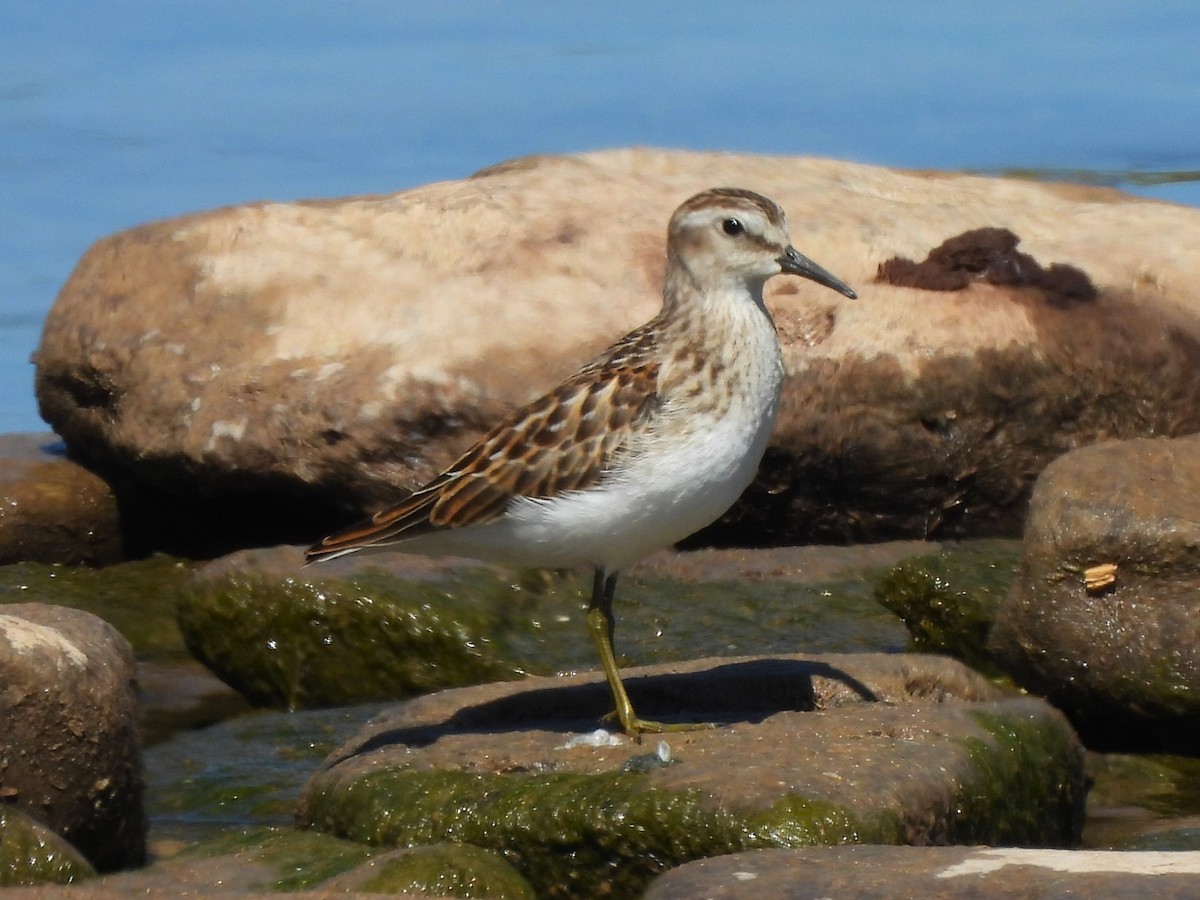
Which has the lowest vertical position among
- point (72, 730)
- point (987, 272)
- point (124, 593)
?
point (124, 593)

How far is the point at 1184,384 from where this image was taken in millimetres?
10578

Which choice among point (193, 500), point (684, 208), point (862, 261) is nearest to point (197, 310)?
point (193, 500)

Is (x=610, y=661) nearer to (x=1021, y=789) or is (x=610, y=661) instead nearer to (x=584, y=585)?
(x=1021, y=789)

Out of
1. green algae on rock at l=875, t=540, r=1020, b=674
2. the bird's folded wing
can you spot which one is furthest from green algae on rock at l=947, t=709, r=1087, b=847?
green algae on rock at l=875, t=540, r=1020, b=674

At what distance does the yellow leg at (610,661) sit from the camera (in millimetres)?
7184

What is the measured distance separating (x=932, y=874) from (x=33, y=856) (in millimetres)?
2462

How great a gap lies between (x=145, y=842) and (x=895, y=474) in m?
4.28

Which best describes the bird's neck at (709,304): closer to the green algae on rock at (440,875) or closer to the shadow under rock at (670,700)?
the shadow under rock at (670,700)

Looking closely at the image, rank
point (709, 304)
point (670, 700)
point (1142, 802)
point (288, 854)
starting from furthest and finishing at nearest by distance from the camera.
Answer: point (1142, 802) < point (670, 700) < point (709, 304) < point (288, 854)

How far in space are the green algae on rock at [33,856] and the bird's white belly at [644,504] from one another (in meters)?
1.64

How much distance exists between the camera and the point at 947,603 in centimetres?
903

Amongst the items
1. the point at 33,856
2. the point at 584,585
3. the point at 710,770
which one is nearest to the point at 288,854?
the point at 33,856

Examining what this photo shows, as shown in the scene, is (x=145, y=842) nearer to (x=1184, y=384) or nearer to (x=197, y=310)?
(x=197, y=310)

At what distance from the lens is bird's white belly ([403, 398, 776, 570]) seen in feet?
22.8
